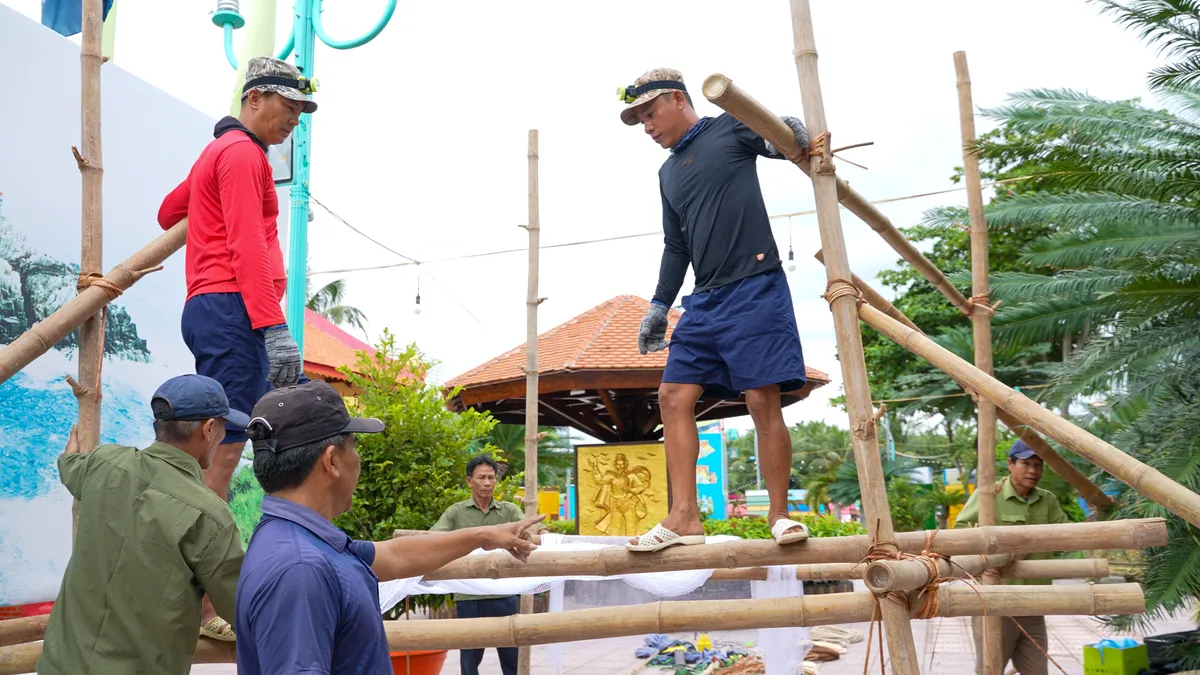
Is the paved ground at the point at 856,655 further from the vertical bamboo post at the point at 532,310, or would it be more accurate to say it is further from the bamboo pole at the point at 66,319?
the bamboo pole at the point at 66,319

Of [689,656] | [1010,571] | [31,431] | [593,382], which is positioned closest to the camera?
[1010,571]

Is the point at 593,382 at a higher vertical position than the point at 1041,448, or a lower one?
higher

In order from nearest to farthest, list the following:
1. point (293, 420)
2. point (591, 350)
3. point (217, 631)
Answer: point (293, 420)
point (217, 631)
point (591, 350)

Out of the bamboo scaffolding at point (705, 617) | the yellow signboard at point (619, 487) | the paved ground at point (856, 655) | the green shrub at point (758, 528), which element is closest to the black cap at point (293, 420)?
the bamboo scaffolding at point (705, 617)

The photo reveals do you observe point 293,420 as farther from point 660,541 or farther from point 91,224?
point 91,224

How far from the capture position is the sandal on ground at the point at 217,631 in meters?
3.49

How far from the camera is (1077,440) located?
3922mm

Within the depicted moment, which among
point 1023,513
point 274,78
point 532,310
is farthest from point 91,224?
point 1023,513

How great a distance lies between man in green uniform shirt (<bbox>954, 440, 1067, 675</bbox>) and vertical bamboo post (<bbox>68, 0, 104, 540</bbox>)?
17.2 feet

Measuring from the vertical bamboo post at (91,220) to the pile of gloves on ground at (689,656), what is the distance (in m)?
6.33

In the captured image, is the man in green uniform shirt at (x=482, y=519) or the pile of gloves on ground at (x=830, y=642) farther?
the pile of gloves on ground at (x=830, y=642)

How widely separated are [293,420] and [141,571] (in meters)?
0.99

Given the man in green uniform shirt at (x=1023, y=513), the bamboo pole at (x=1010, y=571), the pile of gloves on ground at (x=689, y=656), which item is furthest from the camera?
the pile of gloves on ground at (x=689, y=656)

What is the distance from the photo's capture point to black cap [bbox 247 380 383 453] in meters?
2.13
